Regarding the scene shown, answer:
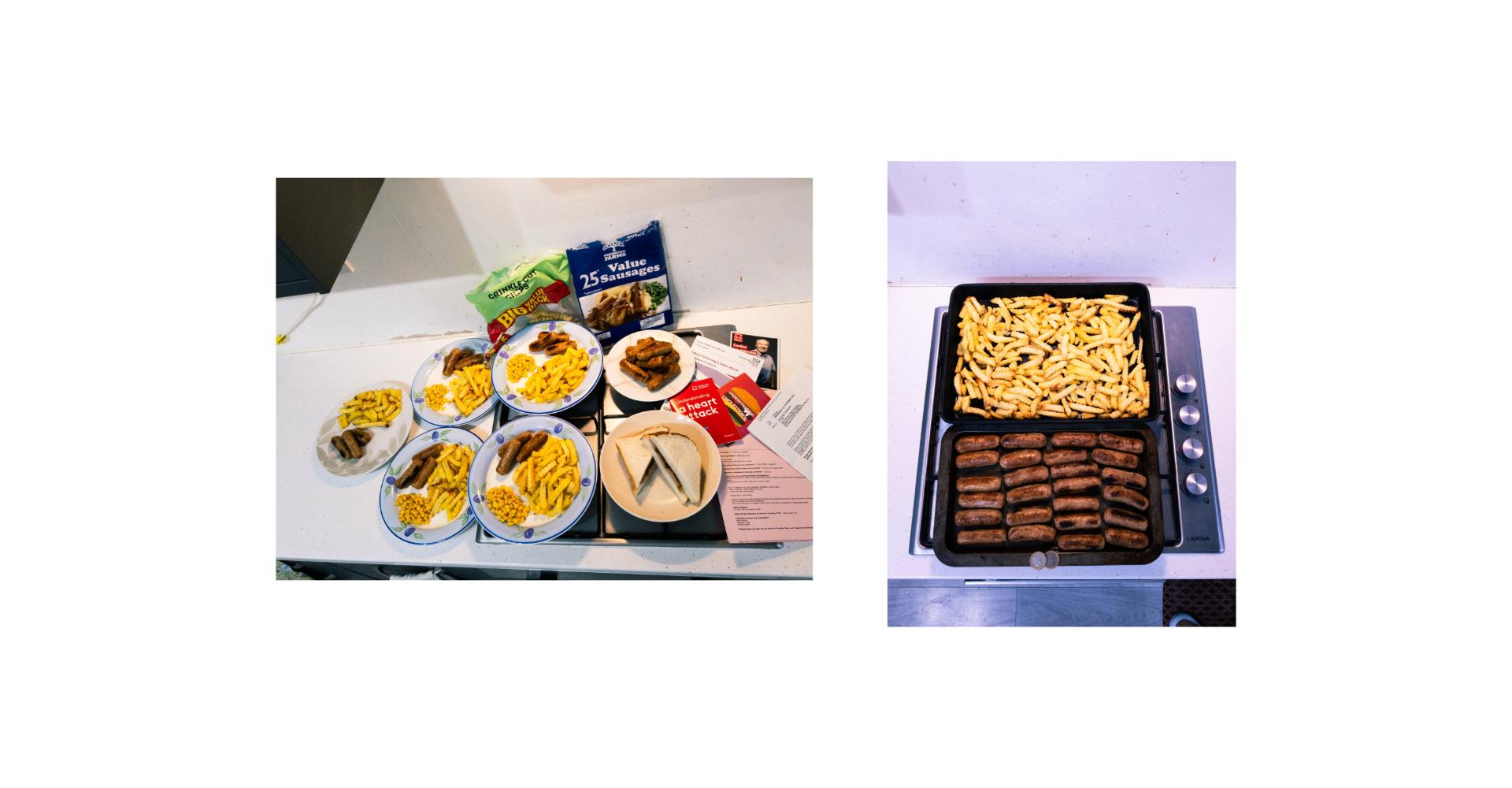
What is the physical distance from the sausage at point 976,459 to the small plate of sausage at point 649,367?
73 centimetres

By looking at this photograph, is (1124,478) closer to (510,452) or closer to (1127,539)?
(1127,539)

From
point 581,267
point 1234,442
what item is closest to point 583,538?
point 581,267

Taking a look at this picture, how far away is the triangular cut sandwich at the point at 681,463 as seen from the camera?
4.56ft

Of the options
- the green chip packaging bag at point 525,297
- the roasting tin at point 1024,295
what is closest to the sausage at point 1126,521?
the roasting tin at point 1024,295

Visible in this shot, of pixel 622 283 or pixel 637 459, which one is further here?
pixel 622 283

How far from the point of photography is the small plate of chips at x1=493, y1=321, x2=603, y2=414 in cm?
154

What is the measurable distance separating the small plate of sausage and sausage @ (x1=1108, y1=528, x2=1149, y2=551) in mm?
1096

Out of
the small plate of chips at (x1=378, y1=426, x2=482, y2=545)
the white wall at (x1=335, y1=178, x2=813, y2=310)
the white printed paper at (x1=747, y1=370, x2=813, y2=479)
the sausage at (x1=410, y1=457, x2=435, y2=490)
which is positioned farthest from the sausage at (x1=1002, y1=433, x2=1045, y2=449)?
the sausage at (x1=410, y1=457, x2=435, y2=490)

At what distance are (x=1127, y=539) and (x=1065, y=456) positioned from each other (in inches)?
8.8

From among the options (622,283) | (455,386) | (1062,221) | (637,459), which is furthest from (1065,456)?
(455,386)

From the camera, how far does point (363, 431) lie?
157cm

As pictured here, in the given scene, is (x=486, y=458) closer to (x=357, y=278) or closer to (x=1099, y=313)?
(x=357, y=278)

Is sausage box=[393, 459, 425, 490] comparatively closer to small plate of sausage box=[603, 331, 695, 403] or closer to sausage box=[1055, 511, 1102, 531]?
small plate of sausage box=[603, 331, 695, 403]

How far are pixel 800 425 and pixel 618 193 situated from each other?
2.39ft
